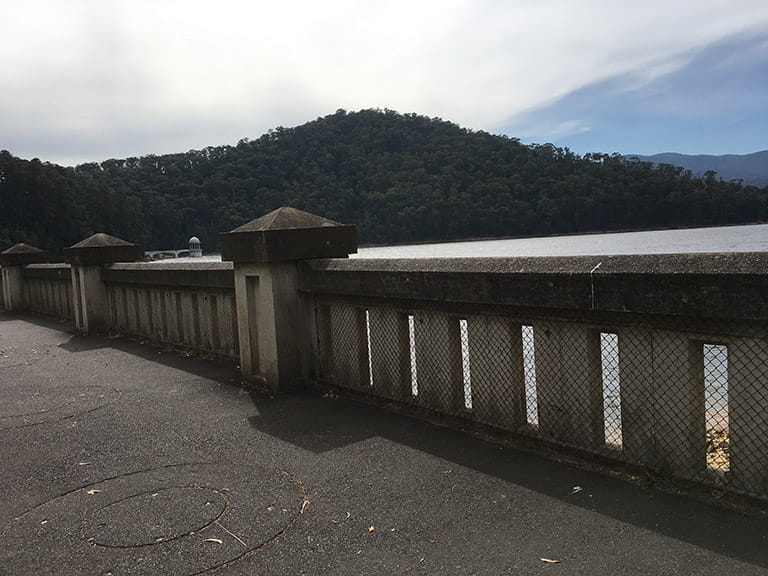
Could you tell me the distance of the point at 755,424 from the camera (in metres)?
3.11

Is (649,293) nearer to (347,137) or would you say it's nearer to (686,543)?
(686,543)

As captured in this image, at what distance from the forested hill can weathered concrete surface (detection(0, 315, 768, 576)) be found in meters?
81.7

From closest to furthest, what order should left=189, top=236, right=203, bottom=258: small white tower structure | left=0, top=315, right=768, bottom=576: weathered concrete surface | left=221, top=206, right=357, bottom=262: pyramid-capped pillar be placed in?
left=0, top=315, right=768, bottom=576: weathered concrete surface
left=221, top=206, right=357, bottom=262: pyramid-capped pillar
left=189, top=236, right=203, bottom=258: small white tower structure

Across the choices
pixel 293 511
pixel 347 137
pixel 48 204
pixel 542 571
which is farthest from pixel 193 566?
pixel 347 137

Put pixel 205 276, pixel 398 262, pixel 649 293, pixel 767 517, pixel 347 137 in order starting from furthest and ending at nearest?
pixel 347 137 < pixel 205 276 < pixel 398 262 < pixel 649 293 < pixel 767 517

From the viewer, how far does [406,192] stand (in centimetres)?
9638

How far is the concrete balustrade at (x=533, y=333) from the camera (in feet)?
10.4

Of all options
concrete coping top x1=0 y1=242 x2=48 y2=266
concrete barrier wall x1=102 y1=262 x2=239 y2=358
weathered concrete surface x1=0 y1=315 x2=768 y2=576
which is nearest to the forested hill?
concrete coping top x1=0 y1=242 x2=48 y2=266

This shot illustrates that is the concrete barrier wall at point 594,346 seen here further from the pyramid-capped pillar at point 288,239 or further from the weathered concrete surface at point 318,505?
the pyramid-capped pillar at point 288,239

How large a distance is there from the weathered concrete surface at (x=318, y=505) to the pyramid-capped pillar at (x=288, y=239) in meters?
1.43

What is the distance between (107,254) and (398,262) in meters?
7.19

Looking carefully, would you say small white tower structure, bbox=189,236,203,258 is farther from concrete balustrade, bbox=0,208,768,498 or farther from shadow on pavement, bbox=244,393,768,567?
shadow on pavement, bbox=244,393,768,567

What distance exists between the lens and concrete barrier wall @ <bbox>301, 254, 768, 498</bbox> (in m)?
3.14

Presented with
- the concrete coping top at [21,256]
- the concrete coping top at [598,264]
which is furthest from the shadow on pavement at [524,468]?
the concrete coping top at [21,256]
